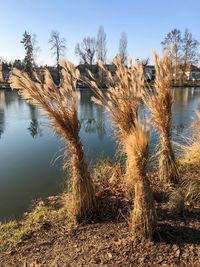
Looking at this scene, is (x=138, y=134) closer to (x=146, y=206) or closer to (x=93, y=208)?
(x=146, y=206)

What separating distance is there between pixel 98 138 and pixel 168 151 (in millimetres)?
4358

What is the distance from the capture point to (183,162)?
4.41 meters

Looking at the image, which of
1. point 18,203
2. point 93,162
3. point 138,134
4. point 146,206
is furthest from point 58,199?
point 138,134

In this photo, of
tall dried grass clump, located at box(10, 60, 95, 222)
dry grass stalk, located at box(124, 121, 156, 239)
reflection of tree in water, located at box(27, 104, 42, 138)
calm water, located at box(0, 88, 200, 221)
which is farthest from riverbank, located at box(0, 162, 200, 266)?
reflection of tree in water, located at box(27, 104, 42, 138)

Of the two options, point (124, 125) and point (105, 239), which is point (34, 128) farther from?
point (105, 239)

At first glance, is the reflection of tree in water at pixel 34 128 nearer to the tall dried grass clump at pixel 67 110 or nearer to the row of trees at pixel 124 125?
the row of trees at pixel 124 125

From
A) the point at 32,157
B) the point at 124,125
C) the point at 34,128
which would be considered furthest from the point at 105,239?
the point at 34,128

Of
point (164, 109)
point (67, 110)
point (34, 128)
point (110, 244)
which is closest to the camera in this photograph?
point (110, 244)

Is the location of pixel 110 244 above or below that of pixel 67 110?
below

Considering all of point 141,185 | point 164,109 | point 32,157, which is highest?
point 164,109

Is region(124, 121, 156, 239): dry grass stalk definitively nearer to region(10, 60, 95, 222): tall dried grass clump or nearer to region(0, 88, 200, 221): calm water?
region(10, 60, 95, 222): tall dried grass clump

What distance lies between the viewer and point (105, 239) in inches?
89.5

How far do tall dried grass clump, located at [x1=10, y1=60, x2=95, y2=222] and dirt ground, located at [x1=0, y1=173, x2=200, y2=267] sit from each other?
32 centimetres

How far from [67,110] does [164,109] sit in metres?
1.63
